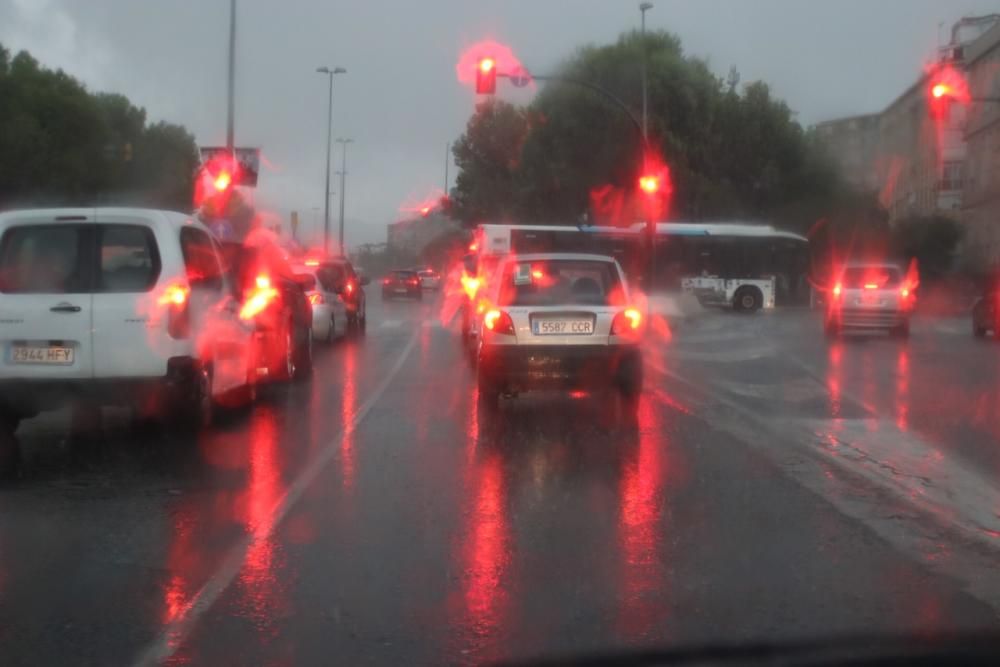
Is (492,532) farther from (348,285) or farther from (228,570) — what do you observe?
(348,285)

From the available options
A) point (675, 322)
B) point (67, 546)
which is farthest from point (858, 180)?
point (67, 546)

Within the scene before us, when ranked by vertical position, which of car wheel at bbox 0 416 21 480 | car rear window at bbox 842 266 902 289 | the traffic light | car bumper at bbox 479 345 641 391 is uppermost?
the traffic light

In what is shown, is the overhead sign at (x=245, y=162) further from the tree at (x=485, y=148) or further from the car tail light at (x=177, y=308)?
the tree at (x=485, y=148)

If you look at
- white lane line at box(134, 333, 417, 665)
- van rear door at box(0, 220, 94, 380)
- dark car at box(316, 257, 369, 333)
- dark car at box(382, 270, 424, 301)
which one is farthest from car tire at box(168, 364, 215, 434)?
dark car at box(382, 270, 424, 301)

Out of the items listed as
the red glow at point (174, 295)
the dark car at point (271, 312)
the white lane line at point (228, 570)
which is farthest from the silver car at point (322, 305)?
the red glow at point (174, 295)

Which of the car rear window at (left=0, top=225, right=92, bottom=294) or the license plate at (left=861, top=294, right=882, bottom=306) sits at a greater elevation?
the car rear window at (left=0, top=225, right=92, bottom=294)

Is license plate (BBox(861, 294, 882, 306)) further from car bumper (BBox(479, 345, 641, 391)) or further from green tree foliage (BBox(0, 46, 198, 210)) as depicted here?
green tree foliage (BBox(0, 46, 198, 210))

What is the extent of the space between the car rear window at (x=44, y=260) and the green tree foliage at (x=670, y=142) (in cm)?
4809

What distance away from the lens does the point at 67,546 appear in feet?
22.3

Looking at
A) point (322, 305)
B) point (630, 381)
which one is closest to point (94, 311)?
point (630, 381)

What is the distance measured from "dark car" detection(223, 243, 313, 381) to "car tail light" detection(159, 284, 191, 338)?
5.96 feet

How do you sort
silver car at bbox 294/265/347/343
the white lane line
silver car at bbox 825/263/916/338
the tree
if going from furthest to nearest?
the tree < silver car at bbox 825/263/916/338 < silver car at bbox 294/265/347/343 < the white lane line

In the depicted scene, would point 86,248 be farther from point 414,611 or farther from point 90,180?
point 90,180

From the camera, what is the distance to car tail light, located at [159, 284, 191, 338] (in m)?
10.1
